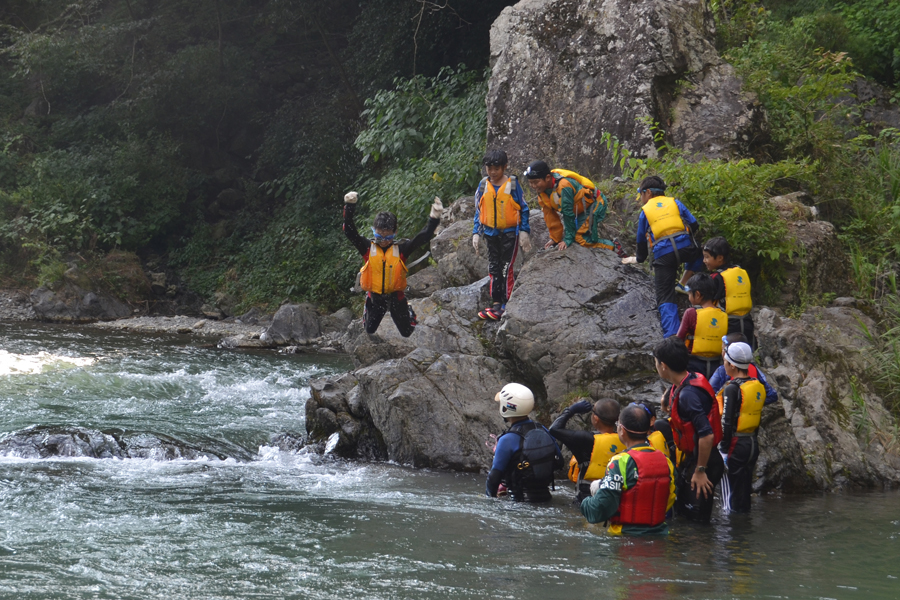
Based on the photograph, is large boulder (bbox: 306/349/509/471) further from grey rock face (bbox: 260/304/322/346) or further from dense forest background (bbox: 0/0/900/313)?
grey rock face (bbox: 260/304/322/346)

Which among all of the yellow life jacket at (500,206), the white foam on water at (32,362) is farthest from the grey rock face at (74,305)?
the yellow life jacket at (500,206)

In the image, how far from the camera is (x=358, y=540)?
517 cm

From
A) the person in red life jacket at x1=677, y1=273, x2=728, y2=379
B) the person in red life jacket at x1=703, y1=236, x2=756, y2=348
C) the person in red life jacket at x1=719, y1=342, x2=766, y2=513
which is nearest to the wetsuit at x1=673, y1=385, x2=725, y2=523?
the person in red life jacket at x1=719, y1=342, x2=766, y2=513

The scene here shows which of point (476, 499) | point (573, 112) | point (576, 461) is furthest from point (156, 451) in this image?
point (573, 112)

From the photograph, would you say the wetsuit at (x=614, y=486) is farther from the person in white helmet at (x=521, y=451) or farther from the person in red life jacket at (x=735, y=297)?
the person in red life jacket at (x=735, y=297)

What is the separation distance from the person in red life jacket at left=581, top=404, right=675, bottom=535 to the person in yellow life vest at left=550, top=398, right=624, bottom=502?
490 millimetres

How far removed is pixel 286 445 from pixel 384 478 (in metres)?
1.89

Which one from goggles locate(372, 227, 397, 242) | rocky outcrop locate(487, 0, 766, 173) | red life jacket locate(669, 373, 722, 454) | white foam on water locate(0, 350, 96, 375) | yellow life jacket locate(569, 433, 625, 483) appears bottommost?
white foam on water locate(0, 350, 96, 375)

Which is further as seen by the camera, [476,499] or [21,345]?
[21,345]

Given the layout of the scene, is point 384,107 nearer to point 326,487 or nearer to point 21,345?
point 21,345

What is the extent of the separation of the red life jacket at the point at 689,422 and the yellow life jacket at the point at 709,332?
0.75 meters

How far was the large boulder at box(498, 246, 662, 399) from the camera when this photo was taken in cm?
740

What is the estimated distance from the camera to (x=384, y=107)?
16.4m

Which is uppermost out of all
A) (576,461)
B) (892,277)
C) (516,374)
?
(892,277)
